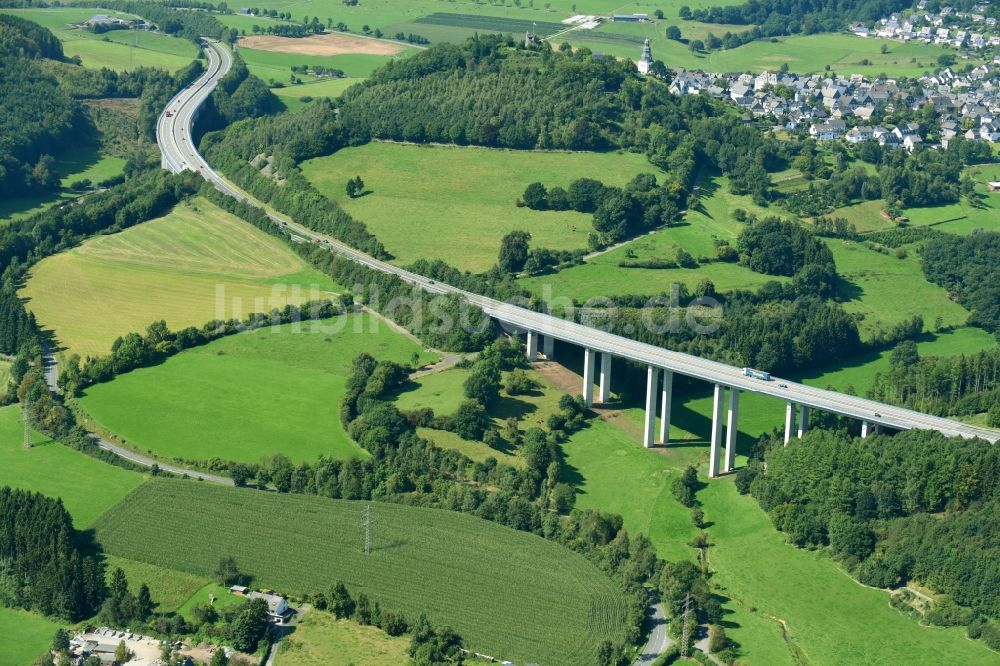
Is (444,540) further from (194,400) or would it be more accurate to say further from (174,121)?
(174,121)

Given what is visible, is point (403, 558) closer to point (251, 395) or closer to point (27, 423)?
point (251, 395)

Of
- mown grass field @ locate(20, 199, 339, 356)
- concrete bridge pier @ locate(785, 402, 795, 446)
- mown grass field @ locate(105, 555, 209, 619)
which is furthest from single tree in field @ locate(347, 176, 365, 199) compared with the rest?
mown grass field @ locate(105, 555, 209, 619)

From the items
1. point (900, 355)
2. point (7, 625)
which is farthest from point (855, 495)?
point (7, 625)

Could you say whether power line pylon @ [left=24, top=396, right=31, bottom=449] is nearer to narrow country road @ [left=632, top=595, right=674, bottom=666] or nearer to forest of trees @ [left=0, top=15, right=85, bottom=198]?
narrow country road @ [left=632, top=595, right=674, bottom=666]

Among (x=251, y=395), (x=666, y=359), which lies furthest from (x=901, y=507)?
(x=251, y=395)

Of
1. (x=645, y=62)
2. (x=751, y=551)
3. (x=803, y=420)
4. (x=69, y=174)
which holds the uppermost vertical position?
(x=645, y=62)

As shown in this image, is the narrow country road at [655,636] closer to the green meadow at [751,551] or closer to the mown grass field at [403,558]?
the mown grass field at [403,558]
